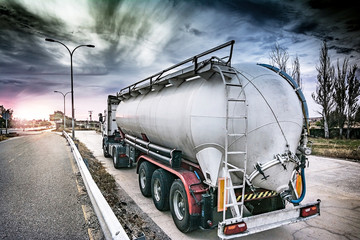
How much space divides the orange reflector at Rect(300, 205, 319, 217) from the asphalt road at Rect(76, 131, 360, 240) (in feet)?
2.59

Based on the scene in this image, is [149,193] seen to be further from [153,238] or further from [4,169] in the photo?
[4,169]

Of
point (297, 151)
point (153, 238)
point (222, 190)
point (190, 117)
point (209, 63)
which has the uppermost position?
point (209, 63)

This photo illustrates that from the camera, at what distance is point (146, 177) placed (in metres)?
6.33

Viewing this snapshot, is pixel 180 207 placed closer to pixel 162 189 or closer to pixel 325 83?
pixel 162 189

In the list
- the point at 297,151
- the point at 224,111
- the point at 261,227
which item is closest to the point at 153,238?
the point at 261,227

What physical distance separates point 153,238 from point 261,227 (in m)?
2.03

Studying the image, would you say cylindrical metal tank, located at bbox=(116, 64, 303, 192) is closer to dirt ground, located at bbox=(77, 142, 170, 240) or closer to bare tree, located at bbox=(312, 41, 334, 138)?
dirt ground, located at bbox=(77, 142, 170, 240)

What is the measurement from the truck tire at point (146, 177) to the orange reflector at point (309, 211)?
3.90 meters

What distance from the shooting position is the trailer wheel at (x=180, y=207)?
4.29 meters

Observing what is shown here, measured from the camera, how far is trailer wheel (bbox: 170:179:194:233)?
4293 mm

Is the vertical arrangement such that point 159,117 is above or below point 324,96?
below

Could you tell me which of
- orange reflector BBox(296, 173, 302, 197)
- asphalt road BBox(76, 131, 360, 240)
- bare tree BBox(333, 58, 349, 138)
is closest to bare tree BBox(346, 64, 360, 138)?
bare tree BBox(333, 58, 349, 138)

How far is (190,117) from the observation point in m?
4.34

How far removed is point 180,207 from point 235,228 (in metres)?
1.64
